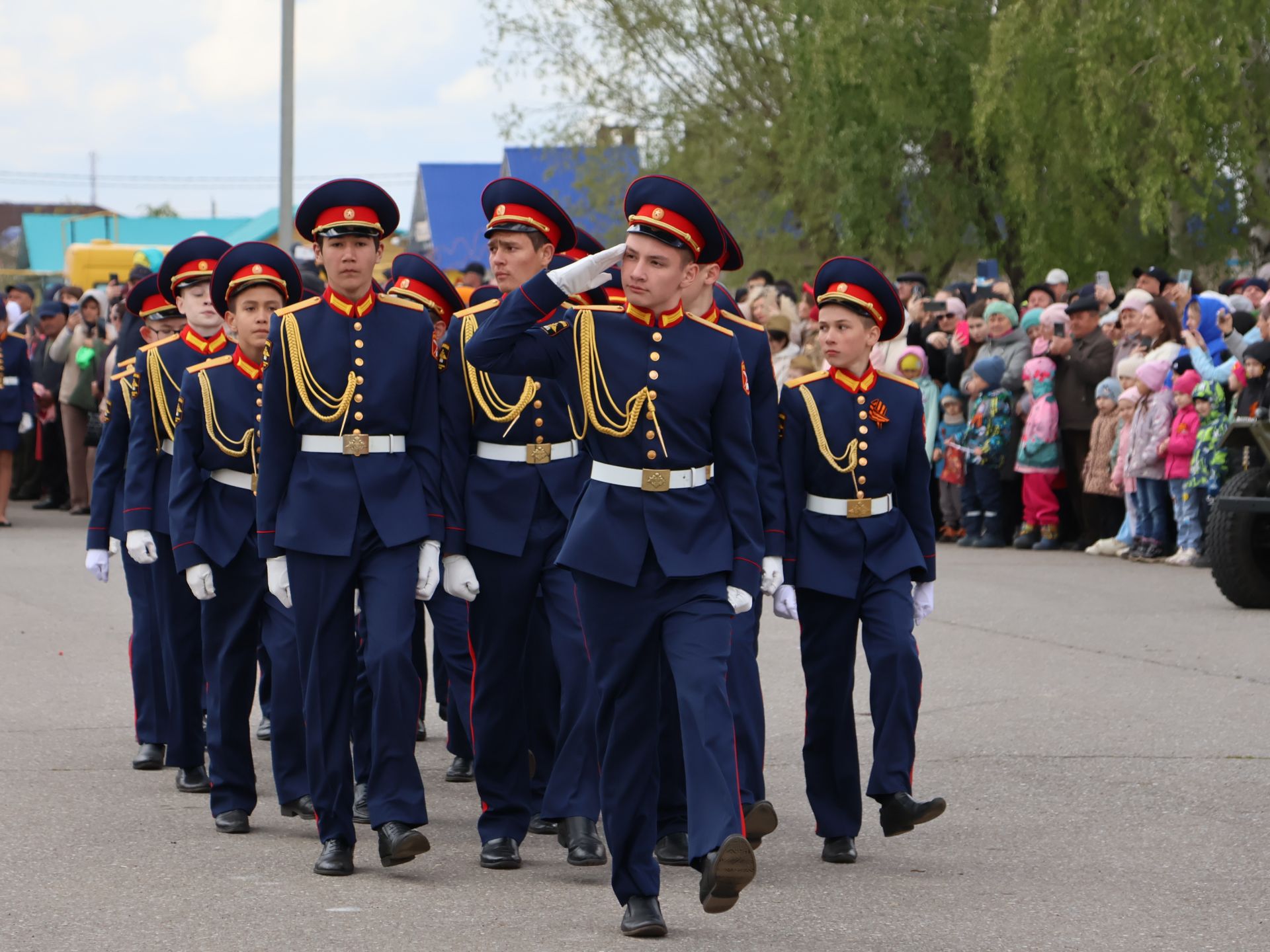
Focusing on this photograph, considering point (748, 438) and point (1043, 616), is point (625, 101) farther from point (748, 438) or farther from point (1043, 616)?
point (748, 438)

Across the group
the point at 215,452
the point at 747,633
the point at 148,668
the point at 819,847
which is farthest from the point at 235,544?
the point at 819,847

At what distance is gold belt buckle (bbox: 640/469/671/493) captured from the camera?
567 cm

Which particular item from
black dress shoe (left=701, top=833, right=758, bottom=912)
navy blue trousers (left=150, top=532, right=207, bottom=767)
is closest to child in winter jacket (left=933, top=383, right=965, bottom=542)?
navy blue trousers (left=150, top=532, right=207, bottom=767)

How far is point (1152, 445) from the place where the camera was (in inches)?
588

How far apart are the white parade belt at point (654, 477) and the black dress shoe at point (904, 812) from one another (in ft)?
4.54

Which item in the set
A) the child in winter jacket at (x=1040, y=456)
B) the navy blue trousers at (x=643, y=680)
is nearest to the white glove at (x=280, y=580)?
the navy blue trousers at (x=643, y=680)

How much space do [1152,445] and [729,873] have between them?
1049 centimetres

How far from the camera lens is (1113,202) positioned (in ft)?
78.8

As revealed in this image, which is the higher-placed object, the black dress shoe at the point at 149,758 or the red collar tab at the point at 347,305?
the red collar tab at the point at 347,305

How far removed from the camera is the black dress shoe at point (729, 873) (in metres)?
5.13

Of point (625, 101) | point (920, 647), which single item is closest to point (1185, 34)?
point (920, 647)

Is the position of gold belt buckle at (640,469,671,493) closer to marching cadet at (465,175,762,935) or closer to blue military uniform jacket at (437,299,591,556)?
marching cadet at (465,175,762,935)

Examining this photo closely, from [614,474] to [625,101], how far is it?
2838 cm

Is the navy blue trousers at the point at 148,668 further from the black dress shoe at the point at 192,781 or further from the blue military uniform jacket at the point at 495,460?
the blue military uniform jacket at the point at 495,460
